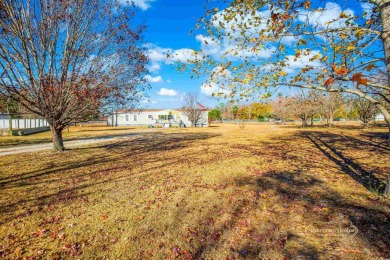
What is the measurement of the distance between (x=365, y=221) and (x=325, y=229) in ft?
2.83

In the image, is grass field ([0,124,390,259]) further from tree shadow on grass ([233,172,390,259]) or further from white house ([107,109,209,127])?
white house ([107,109,209,127])

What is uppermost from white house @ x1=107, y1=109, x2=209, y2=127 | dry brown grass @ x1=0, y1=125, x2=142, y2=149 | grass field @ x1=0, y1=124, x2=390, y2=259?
white house @ x1=107, y1=109, x2=209, y2=127

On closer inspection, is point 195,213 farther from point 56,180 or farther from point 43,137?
point 43,137

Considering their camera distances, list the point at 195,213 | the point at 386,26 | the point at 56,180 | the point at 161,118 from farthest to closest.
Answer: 1. the point at 161,118
2. the point at 56,180
3. the point at 195,213
4. the point at 386,26

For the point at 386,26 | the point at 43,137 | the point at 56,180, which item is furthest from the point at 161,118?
the point at 386,26

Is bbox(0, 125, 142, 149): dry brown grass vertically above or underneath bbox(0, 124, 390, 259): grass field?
above

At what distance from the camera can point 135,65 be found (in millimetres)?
11586

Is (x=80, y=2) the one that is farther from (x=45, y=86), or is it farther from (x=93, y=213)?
(x=93, y=213)

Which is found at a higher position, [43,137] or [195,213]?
[43,137]

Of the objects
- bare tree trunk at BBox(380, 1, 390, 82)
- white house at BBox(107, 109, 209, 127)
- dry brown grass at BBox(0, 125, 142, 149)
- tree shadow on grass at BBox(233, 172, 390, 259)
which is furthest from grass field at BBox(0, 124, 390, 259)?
white house at BBox(107, 109, 209, 127)

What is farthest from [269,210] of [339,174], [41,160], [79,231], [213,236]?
[41,160]

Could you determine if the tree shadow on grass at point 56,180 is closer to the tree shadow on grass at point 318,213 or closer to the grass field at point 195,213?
the grass field at point 195,213

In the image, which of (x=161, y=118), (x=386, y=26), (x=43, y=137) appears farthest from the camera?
(x=161, y=118)

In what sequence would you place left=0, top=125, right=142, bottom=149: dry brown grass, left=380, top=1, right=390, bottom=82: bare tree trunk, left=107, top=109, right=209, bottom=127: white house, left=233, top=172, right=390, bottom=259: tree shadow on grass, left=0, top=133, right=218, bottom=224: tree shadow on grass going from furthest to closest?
left=107, top=109, right=209, bottom=127: white house
left=0, top=125, right=142, bottom=149: dry brown grass
left=0, top=133, right=218, bottom=224: tree shadow on grass
left=380, top=1, right=390, bottom=82: bare tree trunk
left=233, top=172, right=390, bottom=259: tree shadow on grass
